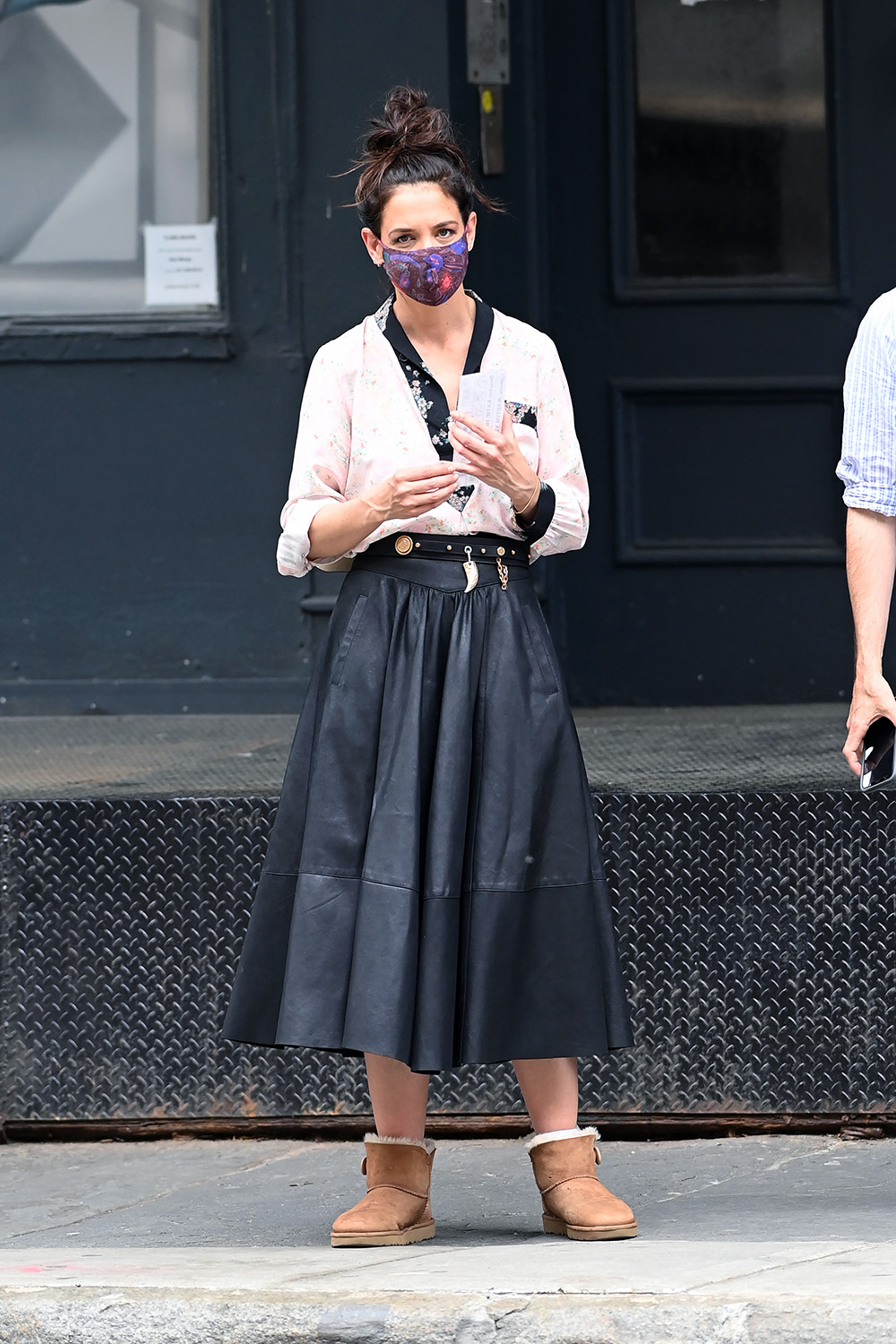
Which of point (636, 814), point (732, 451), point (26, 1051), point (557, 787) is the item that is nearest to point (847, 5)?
point (732, 451)

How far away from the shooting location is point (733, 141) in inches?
234

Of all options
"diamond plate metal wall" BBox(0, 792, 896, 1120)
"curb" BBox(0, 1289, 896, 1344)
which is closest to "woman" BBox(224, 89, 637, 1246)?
"curb" BBox(0, 1289, 896, 1344)

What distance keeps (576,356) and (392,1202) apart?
10.8 ft

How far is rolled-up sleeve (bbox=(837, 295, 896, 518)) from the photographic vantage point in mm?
3273

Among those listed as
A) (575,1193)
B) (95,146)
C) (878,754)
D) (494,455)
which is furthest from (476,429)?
(95,146)

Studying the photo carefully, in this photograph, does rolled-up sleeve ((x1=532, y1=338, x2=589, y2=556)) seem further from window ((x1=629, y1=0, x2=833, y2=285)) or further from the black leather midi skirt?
window ((x1=629, y1=0, x2=833, y2=285))

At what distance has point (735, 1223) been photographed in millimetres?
3641

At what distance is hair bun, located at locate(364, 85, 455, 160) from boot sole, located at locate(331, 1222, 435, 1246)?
192 cm

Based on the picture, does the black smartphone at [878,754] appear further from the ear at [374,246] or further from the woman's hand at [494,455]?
the ear at [374,246]

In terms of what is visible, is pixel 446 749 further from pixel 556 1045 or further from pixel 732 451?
pixel 732 451

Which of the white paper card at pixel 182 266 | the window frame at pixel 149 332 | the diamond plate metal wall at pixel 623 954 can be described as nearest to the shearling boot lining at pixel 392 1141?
the diamond plate metal wall at pixel 623 954

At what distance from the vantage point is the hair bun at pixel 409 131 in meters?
3.35

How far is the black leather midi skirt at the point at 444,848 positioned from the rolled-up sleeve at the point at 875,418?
634 millimetres

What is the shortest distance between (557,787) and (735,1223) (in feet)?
3.17
